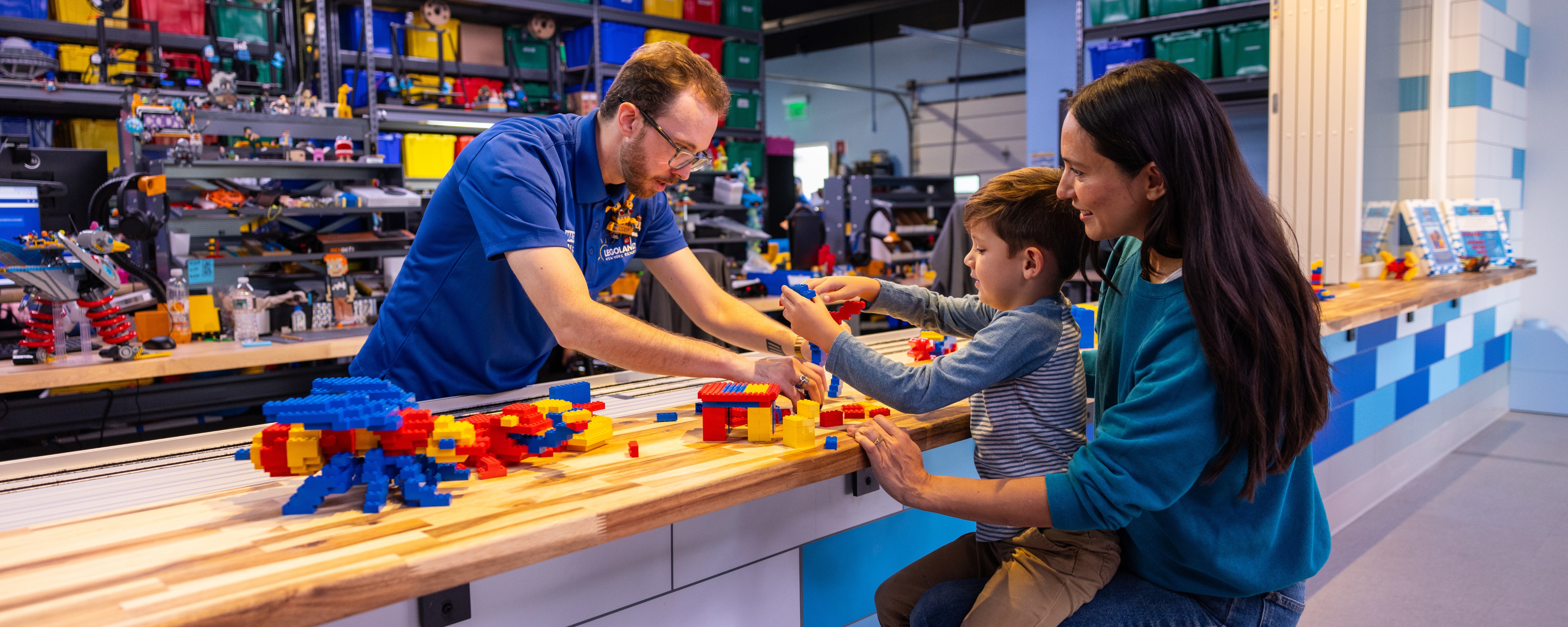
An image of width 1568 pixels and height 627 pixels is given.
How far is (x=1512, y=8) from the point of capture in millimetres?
5754

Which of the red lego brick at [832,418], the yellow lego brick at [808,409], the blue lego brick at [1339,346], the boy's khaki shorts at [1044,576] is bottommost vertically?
the boy's khaki shorts at [1044,576]

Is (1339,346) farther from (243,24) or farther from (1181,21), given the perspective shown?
(243,24)

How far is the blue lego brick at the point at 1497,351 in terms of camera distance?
520 cm

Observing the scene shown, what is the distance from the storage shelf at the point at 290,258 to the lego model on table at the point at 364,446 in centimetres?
298

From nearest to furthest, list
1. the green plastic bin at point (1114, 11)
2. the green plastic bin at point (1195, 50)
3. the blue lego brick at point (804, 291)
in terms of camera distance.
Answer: the blue lego brick at point (804, 291)
the green plastic bin at point (1195, 50)
the green plastic bin at point (1114, 11)

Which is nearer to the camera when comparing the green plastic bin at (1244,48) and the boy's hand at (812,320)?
the boy's hand at (812,320)

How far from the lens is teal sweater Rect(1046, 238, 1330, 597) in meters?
1.17

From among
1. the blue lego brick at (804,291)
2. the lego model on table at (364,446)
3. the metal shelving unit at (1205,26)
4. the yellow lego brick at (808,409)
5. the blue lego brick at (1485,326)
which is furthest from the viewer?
the metal shelving unit at (1205,26)

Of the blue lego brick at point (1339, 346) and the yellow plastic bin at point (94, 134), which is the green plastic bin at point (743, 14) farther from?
the blue lego brick at point (1339, 346)

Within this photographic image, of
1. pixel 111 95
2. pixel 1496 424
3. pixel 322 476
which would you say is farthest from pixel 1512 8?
pixel 111 95

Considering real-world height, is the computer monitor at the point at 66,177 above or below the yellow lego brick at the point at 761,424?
above

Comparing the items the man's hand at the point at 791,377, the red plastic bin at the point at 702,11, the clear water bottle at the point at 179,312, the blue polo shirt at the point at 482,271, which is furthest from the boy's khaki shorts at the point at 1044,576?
the red plastic bin at the point at 702,11

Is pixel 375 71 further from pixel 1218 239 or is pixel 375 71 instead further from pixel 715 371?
pixel 1218 239

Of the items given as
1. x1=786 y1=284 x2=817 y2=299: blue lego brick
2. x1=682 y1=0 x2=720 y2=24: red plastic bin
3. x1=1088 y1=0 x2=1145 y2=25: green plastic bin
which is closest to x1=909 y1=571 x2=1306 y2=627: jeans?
x1=786 y1=284 x2=817 y2=299: blue lego brick
